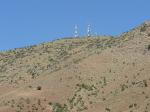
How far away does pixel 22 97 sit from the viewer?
2689 inches

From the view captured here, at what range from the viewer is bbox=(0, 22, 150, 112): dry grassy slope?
63844 millimetres

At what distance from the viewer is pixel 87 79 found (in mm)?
72562

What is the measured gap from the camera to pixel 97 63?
7869cm

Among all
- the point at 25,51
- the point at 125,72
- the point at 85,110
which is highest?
the point at 25,51

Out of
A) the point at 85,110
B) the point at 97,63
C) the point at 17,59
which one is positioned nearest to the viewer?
the point at 85,110

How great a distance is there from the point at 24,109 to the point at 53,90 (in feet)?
22.1

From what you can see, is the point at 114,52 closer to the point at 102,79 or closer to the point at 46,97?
the point at 102,79

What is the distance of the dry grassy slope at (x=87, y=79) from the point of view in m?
63.8

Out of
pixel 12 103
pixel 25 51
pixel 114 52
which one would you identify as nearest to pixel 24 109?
pixel 12 103

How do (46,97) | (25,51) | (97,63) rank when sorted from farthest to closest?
(25,51), (97,63), (46,97)

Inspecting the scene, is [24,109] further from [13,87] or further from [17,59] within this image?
[17,59]

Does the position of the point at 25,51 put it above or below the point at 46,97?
above

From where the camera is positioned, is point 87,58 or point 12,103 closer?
point 12,103

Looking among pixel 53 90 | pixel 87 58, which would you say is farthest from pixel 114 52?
pixel 53 90
